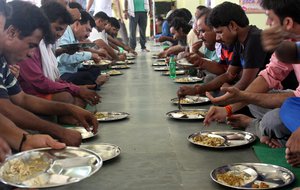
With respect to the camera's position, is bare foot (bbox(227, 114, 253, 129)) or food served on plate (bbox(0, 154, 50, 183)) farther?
bare foot (bbox(227, 114, 253, 129))

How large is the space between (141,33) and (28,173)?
8.35m

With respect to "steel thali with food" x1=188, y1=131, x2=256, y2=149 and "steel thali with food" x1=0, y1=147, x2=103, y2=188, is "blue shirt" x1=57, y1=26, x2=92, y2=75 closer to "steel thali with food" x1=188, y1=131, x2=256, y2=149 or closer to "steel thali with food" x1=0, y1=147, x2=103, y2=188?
"steel thali with food" x1=188, y1=131, x2=256, y2=149

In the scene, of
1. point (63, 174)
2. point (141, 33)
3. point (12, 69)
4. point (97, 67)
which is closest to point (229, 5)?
point (12, 69)

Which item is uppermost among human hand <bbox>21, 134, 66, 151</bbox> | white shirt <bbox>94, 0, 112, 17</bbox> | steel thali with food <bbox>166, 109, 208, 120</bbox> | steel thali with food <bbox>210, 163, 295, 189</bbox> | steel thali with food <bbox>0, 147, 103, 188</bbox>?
white shirt <bbox>94, 0, 112, 17</bbox>

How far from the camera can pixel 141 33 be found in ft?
32.4

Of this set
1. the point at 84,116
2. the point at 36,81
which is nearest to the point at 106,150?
the point at 84,116

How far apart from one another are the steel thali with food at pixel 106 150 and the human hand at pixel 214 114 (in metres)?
0.59

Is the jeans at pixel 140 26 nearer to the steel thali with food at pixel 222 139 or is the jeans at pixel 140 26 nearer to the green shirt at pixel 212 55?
the green shirt at pixel 212 55

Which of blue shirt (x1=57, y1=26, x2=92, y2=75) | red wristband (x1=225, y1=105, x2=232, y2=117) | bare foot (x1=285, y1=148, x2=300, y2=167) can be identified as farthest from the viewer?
blue shirt (x1=57, y1=26, x2=92, y2=75)

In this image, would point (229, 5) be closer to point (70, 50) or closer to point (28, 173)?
point (70, 50)

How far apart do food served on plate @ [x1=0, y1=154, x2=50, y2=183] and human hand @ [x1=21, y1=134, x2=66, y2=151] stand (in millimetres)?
81

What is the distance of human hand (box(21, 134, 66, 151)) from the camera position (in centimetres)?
186

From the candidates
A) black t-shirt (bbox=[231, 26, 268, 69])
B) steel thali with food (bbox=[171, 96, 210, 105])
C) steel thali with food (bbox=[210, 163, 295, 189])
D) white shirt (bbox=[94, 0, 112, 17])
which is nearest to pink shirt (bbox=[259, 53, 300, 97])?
black t-shirt (bbox=[231, 26, 268, 69])

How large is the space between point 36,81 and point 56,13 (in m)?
0.63
